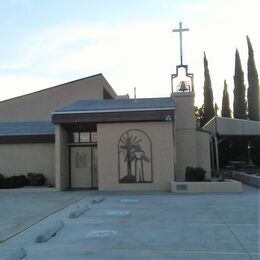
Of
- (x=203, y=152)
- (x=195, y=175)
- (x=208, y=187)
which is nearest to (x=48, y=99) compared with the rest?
(x=203, y=152)

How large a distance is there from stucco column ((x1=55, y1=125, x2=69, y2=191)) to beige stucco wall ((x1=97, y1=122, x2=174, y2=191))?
183 centimetres


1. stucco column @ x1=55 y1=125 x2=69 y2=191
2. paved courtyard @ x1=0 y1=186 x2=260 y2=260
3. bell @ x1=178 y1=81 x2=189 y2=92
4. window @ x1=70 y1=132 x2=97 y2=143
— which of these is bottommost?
paved courtyard @ x1=0 y1=186 x2=260 y2=260

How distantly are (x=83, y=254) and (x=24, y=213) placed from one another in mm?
6459

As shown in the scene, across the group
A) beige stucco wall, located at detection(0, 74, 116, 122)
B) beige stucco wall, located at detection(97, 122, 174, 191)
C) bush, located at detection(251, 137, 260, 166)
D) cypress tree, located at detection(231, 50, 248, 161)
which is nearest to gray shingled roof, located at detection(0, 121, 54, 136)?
beige stucco wall, located at detection(97, 122, 174, 191)

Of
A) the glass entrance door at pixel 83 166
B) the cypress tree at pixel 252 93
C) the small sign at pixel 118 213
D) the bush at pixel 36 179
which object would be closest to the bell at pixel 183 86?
the glass entrance door at pixel 83 166

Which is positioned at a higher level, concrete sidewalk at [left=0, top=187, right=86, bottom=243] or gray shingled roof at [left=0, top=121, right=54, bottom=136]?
gray shingled roof at [left=0, top=121, right=54, bottom=136]

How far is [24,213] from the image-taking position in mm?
15508

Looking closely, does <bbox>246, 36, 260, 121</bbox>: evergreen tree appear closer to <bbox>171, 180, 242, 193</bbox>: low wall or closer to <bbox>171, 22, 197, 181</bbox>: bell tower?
<bbox>171, 22, 197, 181</bbox>: bell tower

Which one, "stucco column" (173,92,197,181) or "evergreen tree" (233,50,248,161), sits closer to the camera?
"stucco column" (173,92,197,181)

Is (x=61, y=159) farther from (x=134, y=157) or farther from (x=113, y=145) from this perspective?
(x=134, y=157)

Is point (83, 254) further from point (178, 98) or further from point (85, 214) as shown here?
point (178, 98)

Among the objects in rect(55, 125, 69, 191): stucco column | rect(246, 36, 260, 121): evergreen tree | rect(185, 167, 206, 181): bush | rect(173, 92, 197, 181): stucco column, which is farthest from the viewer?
rect(246, 36, 260, 121): evergreen tree

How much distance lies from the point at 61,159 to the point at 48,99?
12559mm

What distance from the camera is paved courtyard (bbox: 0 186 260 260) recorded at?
953 cm
